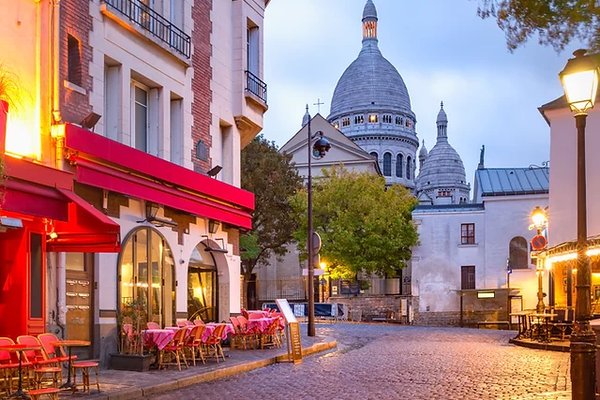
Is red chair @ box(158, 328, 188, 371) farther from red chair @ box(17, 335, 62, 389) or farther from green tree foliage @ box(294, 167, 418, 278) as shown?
green tree foliage @ box(294, 167, 418, 278)

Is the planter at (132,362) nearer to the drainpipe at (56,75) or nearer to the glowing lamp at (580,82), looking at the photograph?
the drainpipe at (56,75)

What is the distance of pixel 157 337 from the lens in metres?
15.4

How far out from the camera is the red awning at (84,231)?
44.2 feet

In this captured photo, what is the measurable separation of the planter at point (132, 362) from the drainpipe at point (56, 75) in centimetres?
376

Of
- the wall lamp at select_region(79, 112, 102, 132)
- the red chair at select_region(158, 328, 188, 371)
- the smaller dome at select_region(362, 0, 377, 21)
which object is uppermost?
the smaller dome at select_region(362, 0, 377, 21)

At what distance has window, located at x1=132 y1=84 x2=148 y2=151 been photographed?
60.1 feet

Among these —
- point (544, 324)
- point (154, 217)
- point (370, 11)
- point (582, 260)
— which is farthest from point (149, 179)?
point (370, 11)

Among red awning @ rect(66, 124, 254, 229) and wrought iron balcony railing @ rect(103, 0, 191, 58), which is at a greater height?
wrought iron balcony railing @ rect(103, 0, 191, 58)

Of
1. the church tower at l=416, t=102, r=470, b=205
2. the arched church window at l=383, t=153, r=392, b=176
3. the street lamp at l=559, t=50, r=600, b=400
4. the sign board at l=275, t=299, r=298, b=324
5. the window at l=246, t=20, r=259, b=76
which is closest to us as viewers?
the street lamp at l=559, t=50, r=600, b=400

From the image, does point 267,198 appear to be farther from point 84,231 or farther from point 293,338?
point 84,231

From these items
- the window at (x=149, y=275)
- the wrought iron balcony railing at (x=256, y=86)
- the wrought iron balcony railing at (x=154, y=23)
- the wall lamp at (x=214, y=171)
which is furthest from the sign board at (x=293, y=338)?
the wrought iron balcony railing at (x=256, y=86)

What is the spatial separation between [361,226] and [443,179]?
66953mm

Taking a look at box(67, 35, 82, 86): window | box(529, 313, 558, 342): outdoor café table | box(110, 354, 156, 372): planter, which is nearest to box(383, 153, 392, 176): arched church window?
box(529, 313, 558, 342): outdoor café table

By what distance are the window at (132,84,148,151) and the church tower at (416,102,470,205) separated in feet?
324
